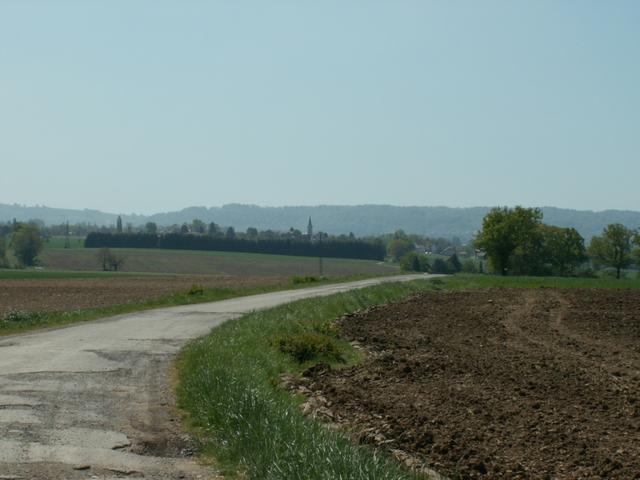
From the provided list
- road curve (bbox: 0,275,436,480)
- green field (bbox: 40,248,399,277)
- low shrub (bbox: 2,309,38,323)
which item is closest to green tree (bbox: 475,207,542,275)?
green field (bbox: 40,248,399,277)

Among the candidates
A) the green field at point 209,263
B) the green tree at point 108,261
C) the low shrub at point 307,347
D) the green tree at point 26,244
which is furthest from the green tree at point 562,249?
the low shrub at point 307,347

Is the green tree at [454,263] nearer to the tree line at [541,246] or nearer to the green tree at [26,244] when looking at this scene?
the tree line at [541,246]

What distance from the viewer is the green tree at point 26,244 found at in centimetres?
12269

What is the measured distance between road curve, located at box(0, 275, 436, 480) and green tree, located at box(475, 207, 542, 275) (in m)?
77.0

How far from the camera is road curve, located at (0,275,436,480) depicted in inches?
343

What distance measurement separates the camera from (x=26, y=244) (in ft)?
405

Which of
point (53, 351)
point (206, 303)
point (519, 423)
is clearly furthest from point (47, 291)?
point (519, 423)

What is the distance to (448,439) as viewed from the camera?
991 cm

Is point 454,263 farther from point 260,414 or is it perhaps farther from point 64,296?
point 260,414

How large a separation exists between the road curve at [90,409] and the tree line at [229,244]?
120 meters

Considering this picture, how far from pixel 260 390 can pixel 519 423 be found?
336 centimetres

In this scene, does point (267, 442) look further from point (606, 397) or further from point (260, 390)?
point (606, 397)

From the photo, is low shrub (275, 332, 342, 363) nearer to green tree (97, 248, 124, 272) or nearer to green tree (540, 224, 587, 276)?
green tree (97, 248, 124, 272)

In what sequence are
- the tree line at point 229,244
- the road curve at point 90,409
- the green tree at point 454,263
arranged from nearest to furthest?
the road curve at point 90,409 < the green tree at point 454,263 < the tree line at point 229,244
